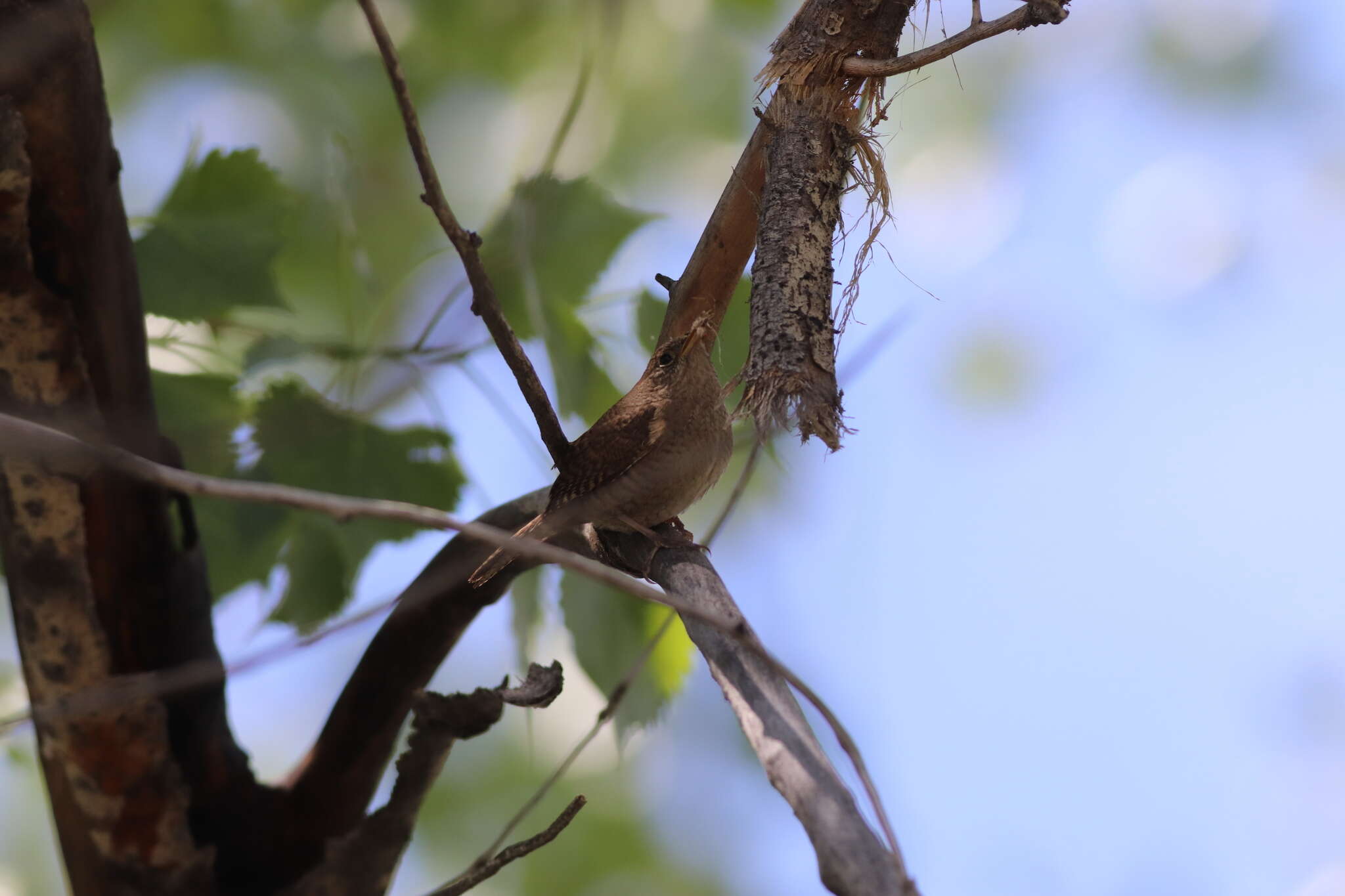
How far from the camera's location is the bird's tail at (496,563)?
144 centimetres

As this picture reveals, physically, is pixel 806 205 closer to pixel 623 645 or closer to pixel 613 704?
pixel 613 704

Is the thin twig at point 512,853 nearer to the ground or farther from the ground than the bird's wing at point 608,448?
nearer to the ground

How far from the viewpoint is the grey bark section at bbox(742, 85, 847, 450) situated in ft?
3.46

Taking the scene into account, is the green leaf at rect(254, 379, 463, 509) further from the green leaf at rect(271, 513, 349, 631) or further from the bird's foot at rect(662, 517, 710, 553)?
the bird's foot at rect(662, 517, 710, 553)

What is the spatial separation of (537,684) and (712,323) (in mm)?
653

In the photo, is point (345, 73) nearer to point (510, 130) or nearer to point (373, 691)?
point (510, 130)

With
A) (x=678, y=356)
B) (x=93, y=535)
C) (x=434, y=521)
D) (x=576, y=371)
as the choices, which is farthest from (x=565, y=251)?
(x=434, y=521)

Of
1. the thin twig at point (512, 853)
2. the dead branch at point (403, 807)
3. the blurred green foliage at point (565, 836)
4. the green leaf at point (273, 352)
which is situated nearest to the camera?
the thin twig at point (512, 853)

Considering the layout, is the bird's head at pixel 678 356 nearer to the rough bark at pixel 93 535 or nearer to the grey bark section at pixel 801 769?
the grey bark section at pixel 801 769

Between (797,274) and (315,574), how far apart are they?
116cm

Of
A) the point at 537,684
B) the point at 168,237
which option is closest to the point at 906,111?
the point at 168,237

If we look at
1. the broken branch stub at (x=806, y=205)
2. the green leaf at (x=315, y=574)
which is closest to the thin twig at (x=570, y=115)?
the broken branch stub at (x=806, y=205)

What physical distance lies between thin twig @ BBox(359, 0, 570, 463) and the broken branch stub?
0.29 metres

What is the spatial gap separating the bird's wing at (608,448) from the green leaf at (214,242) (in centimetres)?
71
